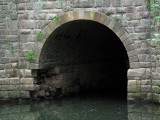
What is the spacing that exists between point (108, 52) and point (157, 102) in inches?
243

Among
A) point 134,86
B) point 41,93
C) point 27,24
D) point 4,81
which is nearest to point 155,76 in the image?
point 134,86

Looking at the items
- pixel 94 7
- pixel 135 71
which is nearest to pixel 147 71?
pixel 135 71

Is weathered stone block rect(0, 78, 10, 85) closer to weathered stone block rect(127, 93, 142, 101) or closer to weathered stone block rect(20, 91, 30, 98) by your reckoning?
weathered stone block rect(20, 91, 30, 98)

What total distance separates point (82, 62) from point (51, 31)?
10.8 ft

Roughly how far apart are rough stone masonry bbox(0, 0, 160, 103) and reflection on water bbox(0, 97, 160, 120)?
0.44m

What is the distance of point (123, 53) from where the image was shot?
16438 mm

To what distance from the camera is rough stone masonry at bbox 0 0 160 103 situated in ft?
31.9

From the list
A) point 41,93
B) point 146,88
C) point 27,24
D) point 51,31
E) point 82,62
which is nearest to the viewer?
point 146,88

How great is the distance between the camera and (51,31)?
10461mm

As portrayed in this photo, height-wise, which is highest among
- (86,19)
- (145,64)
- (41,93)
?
(86,19)

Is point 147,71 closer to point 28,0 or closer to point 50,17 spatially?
point 50,17

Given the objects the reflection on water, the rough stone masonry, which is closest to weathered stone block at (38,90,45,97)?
the rough stone masonry

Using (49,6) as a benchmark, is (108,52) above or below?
below

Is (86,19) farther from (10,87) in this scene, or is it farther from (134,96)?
(10,87)
